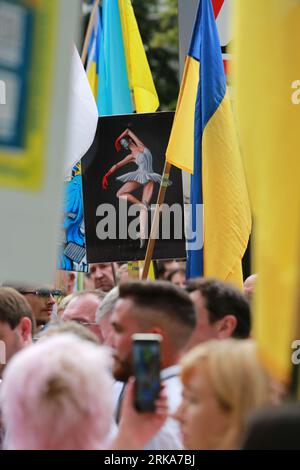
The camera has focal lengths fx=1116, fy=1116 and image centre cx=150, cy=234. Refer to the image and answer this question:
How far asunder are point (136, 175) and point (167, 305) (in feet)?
9.53

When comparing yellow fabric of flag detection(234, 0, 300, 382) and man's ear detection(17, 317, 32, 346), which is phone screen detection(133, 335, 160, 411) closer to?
yellow fabric of flag detection(234, 0, 300, 382)

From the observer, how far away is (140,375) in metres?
3.58

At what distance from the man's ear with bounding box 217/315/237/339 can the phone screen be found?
5.75 feet

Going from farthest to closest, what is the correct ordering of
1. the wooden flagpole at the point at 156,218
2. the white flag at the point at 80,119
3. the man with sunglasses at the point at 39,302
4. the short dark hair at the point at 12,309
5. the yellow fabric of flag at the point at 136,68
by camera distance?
the yellow fabric of flag at the point at 136,68 → the white flag at the point at 80,119 → the man with sunglasses at the point at 39,302 → the wooden flagpole at the point at 156,218 → the short dark hair at the point at 12,309

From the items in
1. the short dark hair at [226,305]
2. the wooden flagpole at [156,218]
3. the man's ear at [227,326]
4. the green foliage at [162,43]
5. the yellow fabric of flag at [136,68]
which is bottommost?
the man's ear at [227,326]

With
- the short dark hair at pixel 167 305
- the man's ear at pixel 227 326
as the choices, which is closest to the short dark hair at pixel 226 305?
the man's ear at pixel 227 326

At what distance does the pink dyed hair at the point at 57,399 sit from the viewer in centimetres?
364

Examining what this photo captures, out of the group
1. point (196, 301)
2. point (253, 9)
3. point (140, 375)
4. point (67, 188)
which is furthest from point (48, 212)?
point (67, 188)

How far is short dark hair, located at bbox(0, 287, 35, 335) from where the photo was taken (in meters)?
5.89

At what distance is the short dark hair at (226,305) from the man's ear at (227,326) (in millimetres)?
15

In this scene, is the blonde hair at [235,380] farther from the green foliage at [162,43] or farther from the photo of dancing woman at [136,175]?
the green foliage at [162,43]

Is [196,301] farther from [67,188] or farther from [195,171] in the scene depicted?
[67,188]

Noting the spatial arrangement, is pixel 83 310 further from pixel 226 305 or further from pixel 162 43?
pixel 162 43

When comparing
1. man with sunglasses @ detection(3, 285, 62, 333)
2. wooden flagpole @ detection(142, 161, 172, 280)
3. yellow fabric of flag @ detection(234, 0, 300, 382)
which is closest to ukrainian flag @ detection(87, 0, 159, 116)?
wooden flagpole @ detection(142, 161, 172, 280)
